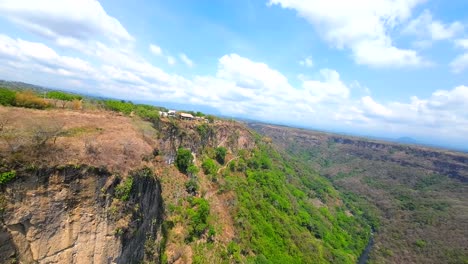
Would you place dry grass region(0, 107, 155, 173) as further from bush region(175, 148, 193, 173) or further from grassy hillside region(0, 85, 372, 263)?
bush region(175, 148, 193, 173)

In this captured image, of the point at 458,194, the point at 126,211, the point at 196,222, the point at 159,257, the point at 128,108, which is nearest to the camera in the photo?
the point at 126,211

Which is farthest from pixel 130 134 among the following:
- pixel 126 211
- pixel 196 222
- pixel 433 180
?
pixel 433 180

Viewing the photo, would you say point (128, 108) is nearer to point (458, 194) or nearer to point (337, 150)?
point (458, 194)

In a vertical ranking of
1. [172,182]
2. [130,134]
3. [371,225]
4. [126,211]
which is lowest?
[371,225]

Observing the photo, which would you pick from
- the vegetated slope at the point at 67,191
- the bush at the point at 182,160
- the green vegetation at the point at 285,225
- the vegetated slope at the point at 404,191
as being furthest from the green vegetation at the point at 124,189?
the vegetated slope at the point at 404,191

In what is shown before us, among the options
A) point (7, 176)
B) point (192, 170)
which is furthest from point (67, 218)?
point (192, 170)
